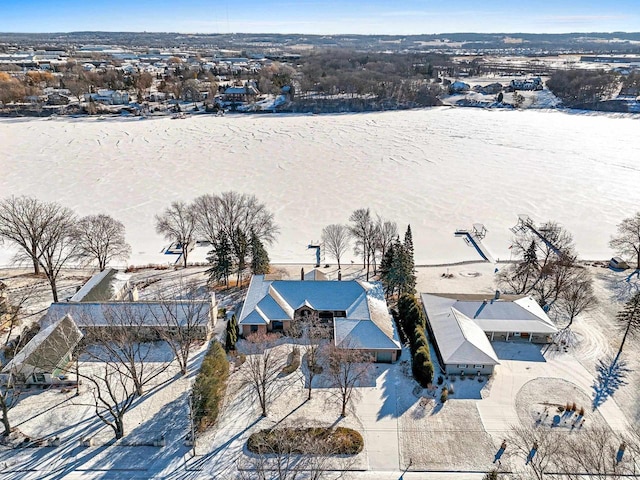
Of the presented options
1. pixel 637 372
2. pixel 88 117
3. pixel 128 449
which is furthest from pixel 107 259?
pixel 88 117

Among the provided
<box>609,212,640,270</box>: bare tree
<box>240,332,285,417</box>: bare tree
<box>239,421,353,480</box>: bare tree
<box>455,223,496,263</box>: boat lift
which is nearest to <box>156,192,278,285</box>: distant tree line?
<box>240,332,285,417</box>: bare tree

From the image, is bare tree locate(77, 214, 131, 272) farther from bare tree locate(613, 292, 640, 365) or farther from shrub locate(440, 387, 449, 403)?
bare tree locate(613, 292, 640, 365)

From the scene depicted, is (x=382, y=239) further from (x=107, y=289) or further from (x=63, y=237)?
(x=63, y=237)

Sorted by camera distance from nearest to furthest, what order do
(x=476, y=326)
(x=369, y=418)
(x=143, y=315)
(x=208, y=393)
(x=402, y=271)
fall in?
(x=208, y=393), (x=369, y=418), (x=143, y=315), (x=476, y=326), (x=402, y=271)

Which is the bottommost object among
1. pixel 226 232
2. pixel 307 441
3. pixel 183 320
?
pixel 307 441

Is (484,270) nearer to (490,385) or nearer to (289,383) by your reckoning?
(490,385)

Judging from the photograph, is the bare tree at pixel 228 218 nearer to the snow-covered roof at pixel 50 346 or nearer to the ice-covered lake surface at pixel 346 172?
the ice-covered lake surface at pixel 346 172

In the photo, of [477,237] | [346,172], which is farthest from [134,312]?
[346,172]
